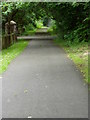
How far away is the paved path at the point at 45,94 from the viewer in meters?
5.48

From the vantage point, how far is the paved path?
5480 mm

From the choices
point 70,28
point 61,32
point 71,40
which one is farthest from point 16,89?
point 61,32

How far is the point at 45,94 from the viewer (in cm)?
684

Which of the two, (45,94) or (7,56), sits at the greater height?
(45,94)

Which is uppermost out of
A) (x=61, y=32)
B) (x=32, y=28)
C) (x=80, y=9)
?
(x=80, y=9)

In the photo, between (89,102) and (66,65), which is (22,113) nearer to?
(89,102)

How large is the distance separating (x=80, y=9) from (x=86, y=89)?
1625 cm

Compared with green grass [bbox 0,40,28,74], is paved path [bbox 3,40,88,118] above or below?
above

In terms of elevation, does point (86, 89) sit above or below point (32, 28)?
above

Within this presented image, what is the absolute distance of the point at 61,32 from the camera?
2691cm

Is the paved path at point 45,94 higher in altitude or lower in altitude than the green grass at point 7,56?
higher

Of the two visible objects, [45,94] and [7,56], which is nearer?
[45,94]

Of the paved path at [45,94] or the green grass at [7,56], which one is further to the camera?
the green grass at [7,56]

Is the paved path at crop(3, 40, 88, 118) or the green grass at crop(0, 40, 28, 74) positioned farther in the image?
the green grass at crop(0, 40, 28, 74)
